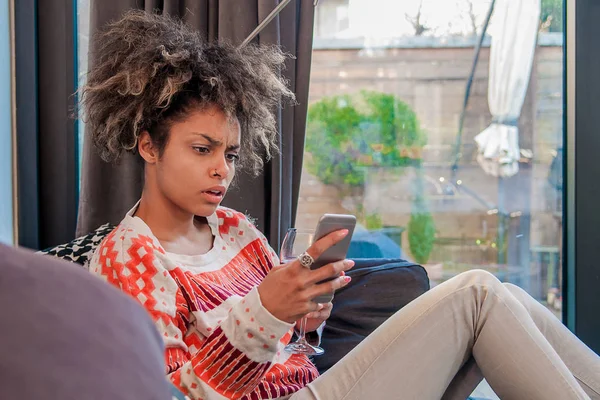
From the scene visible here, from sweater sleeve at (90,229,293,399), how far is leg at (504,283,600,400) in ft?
2.23

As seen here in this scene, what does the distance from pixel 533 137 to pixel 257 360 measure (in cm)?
189

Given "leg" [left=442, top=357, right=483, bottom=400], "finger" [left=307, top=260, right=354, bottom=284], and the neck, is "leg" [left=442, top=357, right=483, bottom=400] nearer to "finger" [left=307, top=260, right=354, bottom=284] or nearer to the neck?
"finger" [left=307, top=260, right=354, bottom=284]

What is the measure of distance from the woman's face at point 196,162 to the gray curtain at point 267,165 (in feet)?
2.13

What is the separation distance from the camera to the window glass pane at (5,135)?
230cm

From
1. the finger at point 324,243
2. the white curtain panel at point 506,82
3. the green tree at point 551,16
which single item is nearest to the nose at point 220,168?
the finger at point 324,243

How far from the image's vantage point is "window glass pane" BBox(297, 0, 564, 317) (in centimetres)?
276

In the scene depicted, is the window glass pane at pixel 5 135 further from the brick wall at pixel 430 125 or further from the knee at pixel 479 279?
the knee at pixel 479 279

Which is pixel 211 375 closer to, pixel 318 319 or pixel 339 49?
pixel 318 319

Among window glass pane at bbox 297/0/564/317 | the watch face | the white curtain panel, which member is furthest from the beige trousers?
the white curtain panel

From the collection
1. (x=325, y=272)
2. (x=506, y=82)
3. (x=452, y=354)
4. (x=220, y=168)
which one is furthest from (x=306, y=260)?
(x=506, y=82)

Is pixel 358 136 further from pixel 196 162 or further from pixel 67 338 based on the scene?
pixel 67 338

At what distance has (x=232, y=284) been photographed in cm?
167

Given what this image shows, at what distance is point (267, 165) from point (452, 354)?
3.78 feet

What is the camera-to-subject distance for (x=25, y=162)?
2410mm
